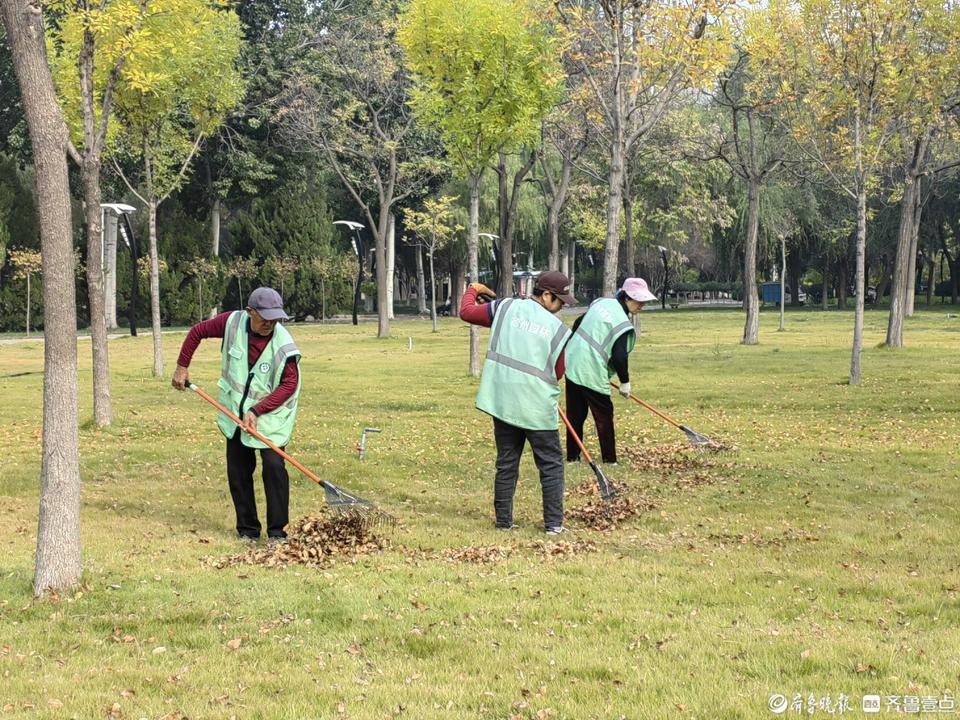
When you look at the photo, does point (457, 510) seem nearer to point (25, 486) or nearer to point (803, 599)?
point (803, 599)

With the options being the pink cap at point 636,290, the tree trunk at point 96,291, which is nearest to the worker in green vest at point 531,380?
the pink cap at point 636,290

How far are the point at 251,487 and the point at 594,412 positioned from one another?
4.16 meters

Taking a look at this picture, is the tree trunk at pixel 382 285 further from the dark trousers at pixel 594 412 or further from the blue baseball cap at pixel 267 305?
the blue baseball cap at pixel 267 305

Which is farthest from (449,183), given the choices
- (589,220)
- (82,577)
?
(82,577)

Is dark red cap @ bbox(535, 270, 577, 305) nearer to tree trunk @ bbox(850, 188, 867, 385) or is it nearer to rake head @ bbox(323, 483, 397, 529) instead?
rake head @ bbox(323, 483, 397, 529)

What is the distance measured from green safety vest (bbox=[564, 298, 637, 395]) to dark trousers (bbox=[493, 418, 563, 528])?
260cm

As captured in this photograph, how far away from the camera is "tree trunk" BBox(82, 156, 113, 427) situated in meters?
13.6

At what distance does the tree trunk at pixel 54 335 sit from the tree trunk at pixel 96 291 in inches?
299

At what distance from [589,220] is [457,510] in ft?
129

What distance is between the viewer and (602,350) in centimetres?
1052

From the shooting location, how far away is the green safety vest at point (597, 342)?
1042 cm

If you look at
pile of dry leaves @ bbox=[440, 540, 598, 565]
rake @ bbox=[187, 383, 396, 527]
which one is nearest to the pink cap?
pile of dry leaves @ bbox=[440, 540, 598, 565]

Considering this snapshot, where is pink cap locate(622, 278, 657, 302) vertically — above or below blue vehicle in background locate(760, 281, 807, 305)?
above

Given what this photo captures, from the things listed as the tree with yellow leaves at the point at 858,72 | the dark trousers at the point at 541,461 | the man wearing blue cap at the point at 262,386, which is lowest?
the dark trousers at the point at 541,461
